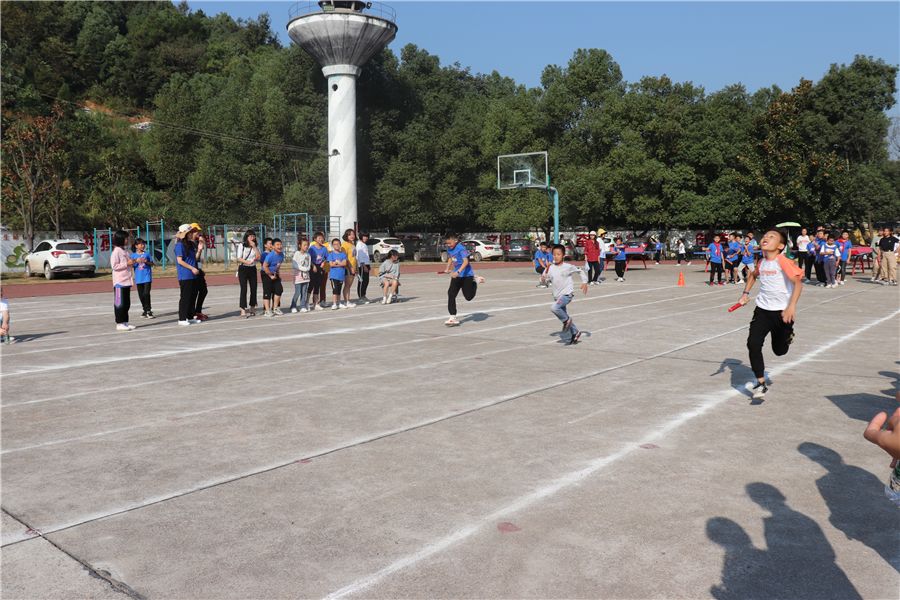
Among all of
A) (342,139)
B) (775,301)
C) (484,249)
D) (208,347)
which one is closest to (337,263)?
(208,347)

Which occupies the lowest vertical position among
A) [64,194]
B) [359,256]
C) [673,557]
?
[673,557]

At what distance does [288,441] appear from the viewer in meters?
6.08

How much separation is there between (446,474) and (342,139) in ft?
155

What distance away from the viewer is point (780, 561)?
3793 mm

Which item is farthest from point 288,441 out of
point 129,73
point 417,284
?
point 129,73

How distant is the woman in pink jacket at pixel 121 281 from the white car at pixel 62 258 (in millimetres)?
20396

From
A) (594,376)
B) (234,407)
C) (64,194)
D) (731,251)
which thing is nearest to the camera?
(234,407)

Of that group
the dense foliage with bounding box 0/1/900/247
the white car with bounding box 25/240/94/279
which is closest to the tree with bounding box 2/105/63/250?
the dense foliage with bounding box 0/1/900/247

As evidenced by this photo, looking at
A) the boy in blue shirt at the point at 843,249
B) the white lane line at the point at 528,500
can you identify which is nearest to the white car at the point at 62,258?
the boy in blue shirt at the point at 843,249

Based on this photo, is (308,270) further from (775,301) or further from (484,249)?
(484,249)

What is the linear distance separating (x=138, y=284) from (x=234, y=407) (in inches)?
358

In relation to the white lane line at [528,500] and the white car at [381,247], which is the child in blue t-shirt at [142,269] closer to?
the white lane line at [528,500]

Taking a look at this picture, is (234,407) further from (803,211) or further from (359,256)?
(803,211)

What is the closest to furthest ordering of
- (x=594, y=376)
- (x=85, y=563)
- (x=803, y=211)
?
(x=85, y=563)
(x=594, y=376)
(x=803, y=211)
